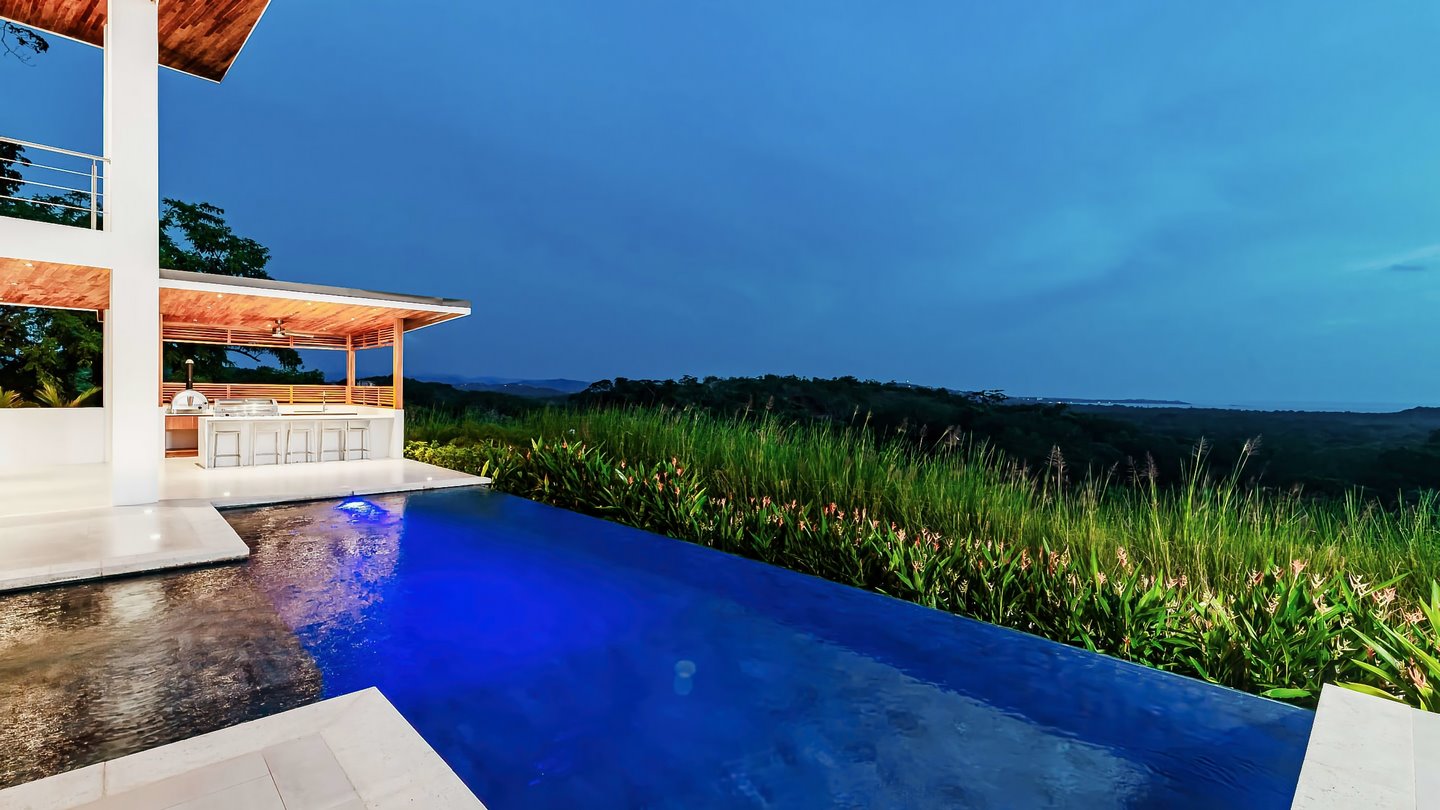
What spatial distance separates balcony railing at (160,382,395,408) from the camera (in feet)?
42.6

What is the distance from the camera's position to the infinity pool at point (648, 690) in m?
2.57

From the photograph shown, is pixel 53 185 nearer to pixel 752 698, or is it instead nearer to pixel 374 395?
pixel 374 395

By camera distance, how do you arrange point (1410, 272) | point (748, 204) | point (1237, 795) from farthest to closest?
point (748, 204)
point (1410, 272)
point (1237, 795)

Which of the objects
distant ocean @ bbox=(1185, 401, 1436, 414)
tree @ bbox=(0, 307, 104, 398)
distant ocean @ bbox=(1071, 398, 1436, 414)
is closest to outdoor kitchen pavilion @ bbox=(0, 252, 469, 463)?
tree @ bbox=(0, 307, 104, 398)

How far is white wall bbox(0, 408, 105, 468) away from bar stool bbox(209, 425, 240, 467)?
102 inches

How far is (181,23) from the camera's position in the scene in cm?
791

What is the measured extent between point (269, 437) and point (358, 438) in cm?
133

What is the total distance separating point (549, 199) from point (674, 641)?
193ft

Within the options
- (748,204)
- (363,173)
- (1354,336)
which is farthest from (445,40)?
(1354,336)

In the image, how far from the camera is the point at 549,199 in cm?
5728

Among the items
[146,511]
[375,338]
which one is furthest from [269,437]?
[146,511]

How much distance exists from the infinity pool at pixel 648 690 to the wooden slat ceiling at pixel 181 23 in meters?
6.89

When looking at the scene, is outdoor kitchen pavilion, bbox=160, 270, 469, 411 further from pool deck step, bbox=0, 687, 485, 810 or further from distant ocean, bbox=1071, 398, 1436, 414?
distant ocean, bbox=1071, 398, 1436, 414

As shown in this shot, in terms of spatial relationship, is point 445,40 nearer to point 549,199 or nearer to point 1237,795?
point 549,199
